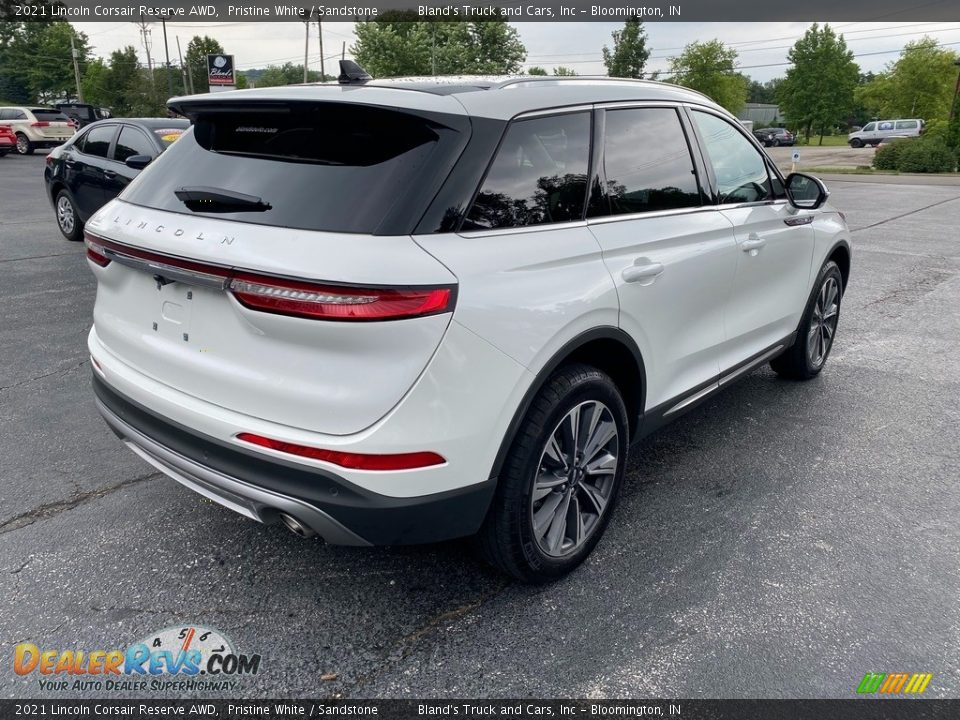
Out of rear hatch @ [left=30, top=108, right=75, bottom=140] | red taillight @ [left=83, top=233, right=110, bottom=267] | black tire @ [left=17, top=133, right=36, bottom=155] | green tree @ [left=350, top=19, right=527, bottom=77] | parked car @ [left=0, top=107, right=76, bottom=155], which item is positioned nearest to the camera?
red taillight @ [left=83, top=233, right=110, bottom=267]

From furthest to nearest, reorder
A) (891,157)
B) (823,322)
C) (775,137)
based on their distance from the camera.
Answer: (775,137)
(891,157)
(823,322)

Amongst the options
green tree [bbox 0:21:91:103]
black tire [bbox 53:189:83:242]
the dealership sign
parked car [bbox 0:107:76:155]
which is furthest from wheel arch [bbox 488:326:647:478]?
green tree [bbox 0:21:91:103]

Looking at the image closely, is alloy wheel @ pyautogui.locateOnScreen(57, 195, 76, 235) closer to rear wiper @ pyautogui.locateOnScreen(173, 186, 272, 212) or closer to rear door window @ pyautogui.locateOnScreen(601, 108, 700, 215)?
rear wiper @ pyautogui.locateOnScreen(173, 186, 272, 212)

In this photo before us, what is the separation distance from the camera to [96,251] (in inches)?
111

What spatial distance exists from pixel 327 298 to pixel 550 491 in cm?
110

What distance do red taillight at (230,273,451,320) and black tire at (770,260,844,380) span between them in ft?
10.4

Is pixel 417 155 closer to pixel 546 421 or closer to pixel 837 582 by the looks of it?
pixel 546 421

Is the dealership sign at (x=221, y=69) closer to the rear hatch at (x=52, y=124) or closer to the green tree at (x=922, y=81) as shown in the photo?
the rear hatch at (x=52, y=124)

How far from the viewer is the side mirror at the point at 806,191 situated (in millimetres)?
4363

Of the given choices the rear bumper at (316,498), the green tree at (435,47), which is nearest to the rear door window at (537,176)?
the rear bumper at (316,498)

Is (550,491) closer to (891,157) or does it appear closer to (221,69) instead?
(221,69)

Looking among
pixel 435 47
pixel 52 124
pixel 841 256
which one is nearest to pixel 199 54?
pixel 435 47

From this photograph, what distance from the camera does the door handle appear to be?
2852mm

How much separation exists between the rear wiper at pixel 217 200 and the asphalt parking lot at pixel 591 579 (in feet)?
4.42
